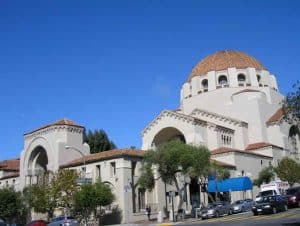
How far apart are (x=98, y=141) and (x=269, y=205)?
46.6 m

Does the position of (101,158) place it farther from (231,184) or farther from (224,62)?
(224,62)

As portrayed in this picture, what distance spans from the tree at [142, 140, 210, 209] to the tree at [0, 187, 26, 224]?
2003 centimetres

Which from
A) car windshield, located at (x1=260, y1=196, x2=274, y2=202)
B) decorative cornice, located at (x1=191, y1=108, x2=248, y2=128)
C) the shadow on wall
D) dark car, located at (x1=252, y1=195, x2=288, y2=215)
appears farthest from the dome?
car windshield, located at (x1=260, y1=196, x2=274, y2=202)

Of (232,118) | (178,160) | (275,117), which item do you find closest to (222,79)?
(232,118)

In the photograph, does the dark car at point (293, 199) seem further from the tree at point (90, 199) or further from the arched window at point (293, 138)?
the arched window at point (293, 138)

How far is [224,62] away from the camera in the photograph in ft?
251

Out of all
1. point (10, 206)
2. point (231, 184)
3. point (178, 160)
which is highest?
point (178, 160)

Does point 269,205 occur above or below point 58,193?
below

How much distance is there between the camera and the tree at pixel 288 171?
188ft

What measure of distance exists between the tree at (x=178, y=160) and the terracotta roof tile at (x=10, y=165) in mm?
32876

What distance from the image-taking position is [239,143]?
66.2 meters

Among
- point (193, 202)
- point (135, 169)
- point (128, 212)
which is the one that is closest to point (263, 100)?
point (193, 202)

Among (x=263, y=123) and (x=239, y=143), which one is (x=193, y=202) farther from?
(x=263, y=123)

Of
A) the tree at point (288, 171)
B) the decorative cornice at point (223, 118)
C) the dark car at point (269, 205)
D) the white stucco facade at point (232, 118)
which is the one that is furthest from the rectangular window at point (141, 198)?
the decorative cornice at point (223, 118)
